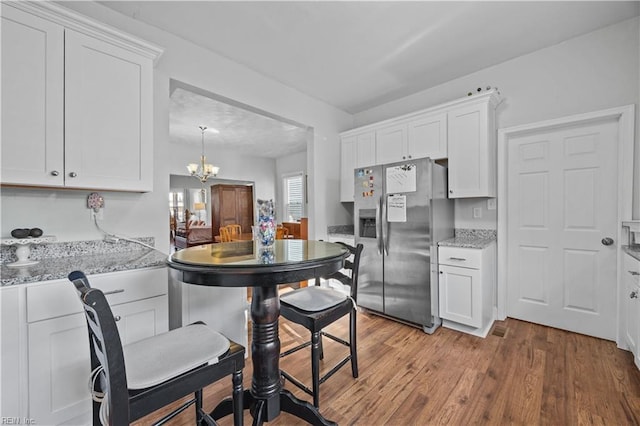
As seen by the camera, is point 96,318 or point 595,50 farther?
point 595,50

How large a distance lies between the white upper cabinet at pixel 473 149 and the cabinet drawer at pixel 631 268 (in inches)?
42.1

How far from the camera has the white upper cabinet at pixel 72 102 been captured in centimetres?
148

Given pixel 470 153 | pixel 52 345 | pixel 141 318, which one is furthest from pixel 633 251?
pixel 52 345

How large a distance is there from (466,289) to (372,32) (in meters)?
2.52

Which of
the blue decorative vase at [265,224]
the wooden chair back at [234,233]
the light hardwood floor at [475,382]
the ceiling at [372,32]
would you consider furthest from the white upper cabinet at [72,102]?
the wooden chair back at [234,233]

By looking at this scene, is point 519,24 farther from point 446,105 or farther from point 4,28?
point 4,28

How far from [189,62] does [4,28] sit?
3.86ft

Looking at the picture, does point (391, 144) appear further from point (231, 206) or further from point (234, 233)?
point (231, 206)

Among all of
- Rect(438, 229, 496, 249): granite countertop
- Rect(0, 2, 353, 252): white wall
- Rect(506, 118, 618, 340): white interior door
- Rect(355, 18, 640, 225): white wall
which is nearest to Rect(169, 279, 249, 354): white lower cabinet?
→ Rect(0, 2, 353, 252): white wall

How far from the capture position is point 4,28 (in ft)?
4.71

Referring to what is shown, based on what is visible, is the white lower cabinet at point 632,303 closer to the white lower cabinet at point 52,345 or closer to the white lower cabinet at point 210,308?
the white lower cabinet at point 210,308

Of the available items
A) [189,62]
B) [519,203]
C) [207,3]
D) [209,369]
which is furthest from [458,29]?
[209,369]

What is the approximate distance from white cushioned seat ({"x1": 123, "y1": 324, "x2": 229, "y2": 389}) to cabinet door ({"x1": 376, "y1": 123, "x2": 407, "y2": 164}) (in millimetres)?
2878

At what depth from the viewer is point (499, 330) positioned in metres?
2.62
